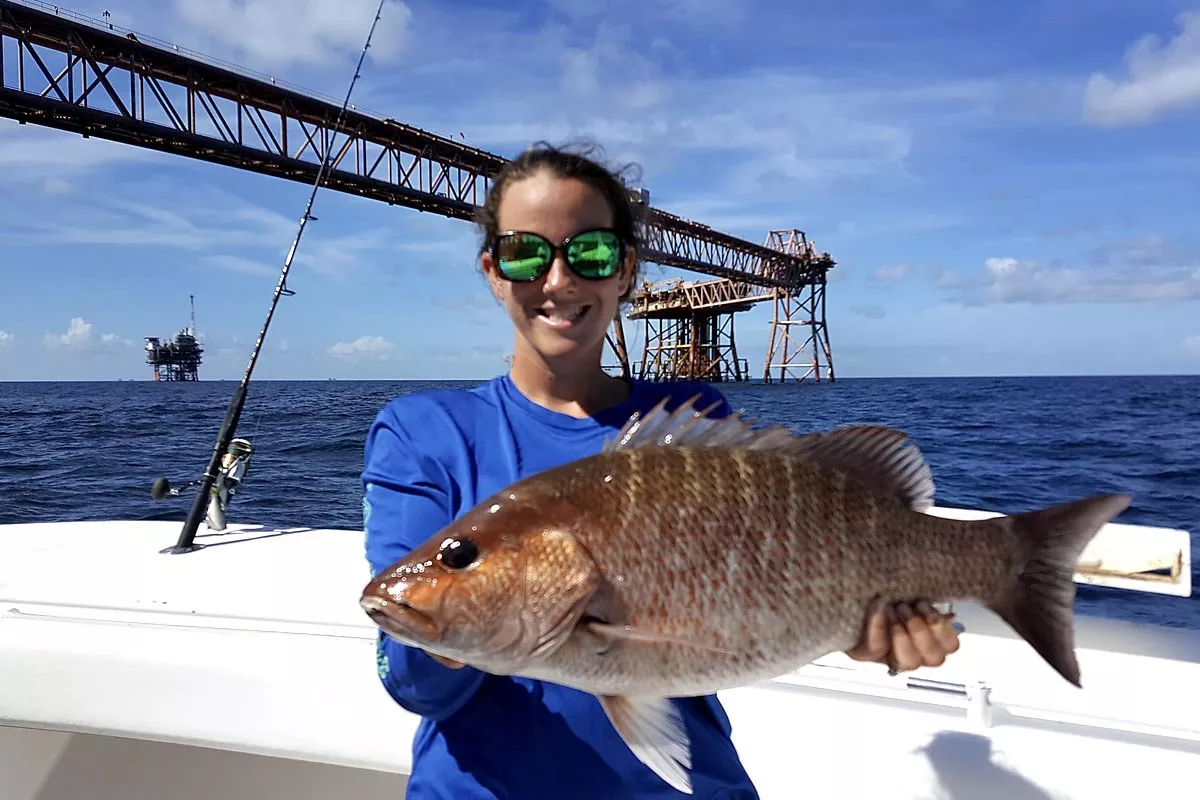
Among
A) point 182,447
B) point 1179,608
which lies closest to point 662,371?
point 182,447

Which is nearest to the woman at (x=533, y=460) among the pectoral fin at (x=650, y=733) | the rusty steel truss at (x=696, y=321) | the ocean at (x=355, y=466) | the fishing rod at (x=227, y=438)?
the pectoral fin at (x=650, y=733)

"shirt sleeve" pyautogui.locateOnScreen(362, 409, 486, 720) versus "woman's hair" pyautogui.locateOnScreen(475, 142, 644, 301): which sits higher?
"woman's hair" pyautogui.locateOnScreen(475, 142, 644, 301)

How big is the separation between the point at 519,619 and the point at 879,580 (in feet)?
2.23

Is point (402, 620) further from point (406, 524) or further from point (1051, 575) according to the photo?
point (1051, 575)

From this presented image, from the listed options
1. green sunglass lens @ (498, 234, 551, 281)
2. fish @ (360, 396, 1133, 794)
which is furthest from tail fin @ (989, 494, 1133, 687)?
green sunglass lens @ (498, 234, 551, 281)

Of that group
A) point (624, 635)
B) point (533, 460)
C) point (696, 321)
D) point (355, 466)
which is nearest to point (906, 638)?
point (624, 635)

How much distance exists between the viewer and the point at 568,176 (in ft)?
5.69

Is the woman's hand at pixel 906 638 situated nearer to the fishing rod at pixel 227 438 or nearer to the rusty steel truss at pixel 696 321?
the fishing rod at pixel 227 438

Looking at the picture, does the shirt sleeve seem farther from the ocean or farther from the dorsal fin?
the ocean

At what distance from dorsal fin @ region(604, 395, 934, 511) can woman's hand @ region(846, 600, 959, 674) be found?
0.21 m

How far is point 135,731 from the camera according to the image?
2527mm

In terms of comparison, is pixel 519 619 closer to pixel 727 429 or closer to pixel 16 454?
pixel 727 429

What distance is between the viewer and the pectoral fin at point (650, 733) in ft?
4.01

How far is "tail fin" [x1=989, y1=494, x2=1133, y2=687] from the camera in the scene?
1378mm
